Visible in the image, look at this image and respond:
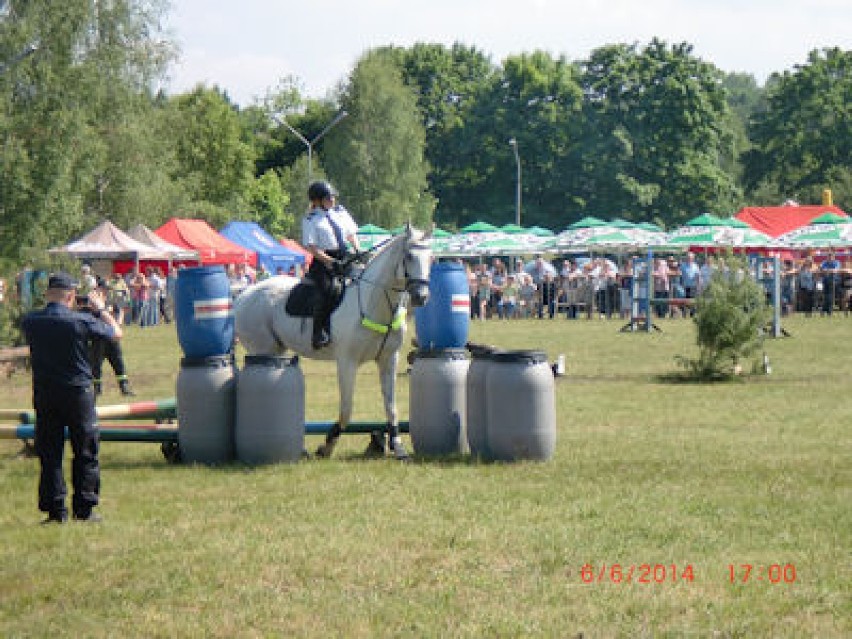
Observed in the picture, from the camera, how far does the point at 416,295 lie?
1200 centimetres

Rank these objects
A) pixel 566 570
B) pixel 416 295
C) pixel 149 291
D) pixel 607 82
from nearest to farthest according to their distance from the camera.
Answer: pixel 566 570
pixel 416 295
pixel 149 291
pixel 607 82

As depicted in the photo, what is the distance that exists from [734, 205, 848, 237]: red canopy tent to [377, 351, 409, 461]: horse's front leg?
151 ft

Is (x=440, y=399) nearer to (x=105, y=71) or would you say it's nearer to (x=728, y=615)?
(x=728, y=615)

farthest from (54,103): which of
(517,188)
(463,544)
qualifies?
(517,188)

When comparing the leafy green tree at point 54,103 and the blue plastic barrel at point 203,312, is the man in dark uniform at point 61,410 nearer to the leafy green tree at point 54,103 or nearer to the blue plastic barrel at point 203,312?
the blue plastic barrel at point 203,312

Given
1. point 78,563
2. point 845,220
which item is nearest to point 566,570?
point 78,563

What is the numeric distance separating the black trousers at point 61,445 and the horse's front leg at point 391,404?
3.59m

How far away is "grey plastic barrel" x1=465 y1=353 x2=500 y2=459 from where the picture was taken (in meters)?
12.3

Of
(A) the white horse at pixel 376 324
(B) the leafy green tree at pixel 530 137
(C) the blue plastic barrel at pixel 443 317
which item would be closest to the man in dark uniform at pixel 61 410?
(A) the white horse at pixel 376 324

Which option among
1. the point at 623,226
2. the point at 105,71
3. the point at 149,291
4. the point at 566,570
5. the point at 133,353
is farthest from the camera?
the point at 623,226

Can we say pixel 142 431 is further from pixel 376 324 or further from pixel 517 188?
pixel 517 188

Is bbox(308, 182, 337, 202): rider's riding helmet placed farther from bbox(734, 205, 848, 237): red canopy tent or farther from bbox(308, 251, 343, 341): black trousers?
bbox(734, 205, 848, 237): red canopy tent

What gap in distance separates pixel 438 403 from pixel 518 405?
0.93m

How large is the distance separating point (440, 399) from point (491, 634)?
239 inches
